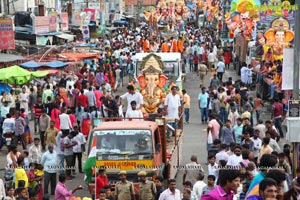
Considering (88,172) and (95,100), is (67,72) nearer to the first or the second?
(95,100)

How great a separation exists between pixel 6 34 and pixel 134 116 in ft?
48.7

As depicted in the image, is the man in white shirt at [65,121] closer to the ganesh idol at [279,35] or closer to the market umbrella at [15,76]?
the market umbrella at [15,76]

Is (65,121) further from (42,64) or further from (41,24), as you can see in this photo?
(41,24)

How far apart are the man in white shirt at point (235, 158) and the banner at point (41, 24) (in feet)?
94.2

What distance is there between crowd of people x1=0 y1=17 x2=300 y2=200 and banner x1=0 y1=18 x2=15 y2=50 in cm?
265

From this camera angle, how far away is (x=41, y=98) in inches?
1123

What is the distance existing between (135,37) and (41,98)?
3409 centimetres

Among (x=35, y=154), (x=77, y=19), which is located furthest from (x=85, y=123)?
(x=77, y=19)

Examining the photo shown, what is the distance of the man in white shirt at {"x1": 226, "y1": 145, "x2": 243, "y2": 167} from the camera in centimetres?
1645

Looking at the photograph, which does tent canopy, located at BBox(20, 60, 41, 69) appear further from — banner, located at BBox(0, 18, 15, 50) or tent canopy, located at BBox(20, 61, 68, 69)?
banner, located at BBox(0, 18, 15, 50)

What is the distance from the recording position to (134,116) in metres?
21.1

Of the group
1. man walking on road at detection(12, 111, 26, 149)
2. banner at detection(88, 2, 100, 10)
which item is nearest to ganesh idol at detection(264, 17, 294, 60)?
man walking on road at detection(12, 111, 26, 149)

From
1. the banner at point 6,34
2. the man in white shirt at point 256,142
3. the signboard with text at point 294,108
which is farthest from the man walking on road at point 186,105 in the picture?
the signboard with text at point 294,108

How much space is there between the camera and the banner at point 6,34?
113 ft
